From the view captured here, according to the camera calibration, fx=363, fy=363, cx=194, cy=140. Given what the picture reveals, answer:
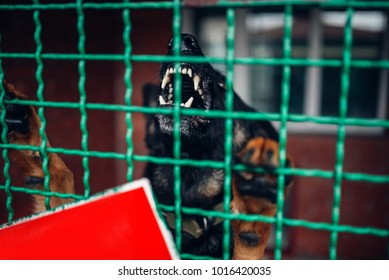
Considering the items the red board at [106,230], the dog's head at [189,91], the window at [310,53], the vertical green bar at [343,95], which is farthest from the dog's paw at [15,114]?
the window at [310,53]

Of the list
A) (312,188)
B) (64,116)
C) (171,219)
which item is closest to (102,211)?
(171,219)

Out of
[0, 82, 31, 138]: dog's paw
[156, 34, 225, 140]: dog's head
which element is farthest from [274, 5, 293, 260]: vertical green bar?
[0, 82, 31, 138]: dog's paw

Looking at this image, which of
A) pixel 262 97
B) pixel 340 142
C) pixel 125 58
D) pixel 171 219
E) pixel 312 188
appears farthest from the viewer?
pixel 262 97

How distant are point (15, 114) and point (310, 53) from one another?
3591 millimetres

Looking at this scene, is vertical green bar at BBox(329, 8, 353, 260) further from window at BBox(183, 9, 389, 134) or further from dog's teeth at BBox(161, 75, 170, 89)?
window at BBox(183, 9, 389, 134)

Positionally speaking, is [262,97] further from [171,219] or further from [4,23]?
[4,23]

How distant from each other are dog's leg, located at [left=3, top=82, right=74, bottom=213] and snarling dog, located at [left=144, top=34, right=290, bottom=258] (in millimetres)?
554

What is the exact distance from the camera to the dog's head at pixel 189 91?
171 centimetres

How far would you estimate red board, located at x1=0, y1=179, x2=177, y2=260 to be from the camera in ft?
3.82

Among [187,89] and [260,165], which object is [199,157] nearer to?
[187,89]

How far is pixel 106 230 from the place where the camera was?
1186 millimetres

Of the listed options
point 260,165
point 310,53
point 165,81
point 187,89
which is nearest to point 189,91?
point 187,89

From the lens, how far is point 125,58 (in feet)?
3.82

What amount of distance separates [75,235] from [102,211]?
12 cm
